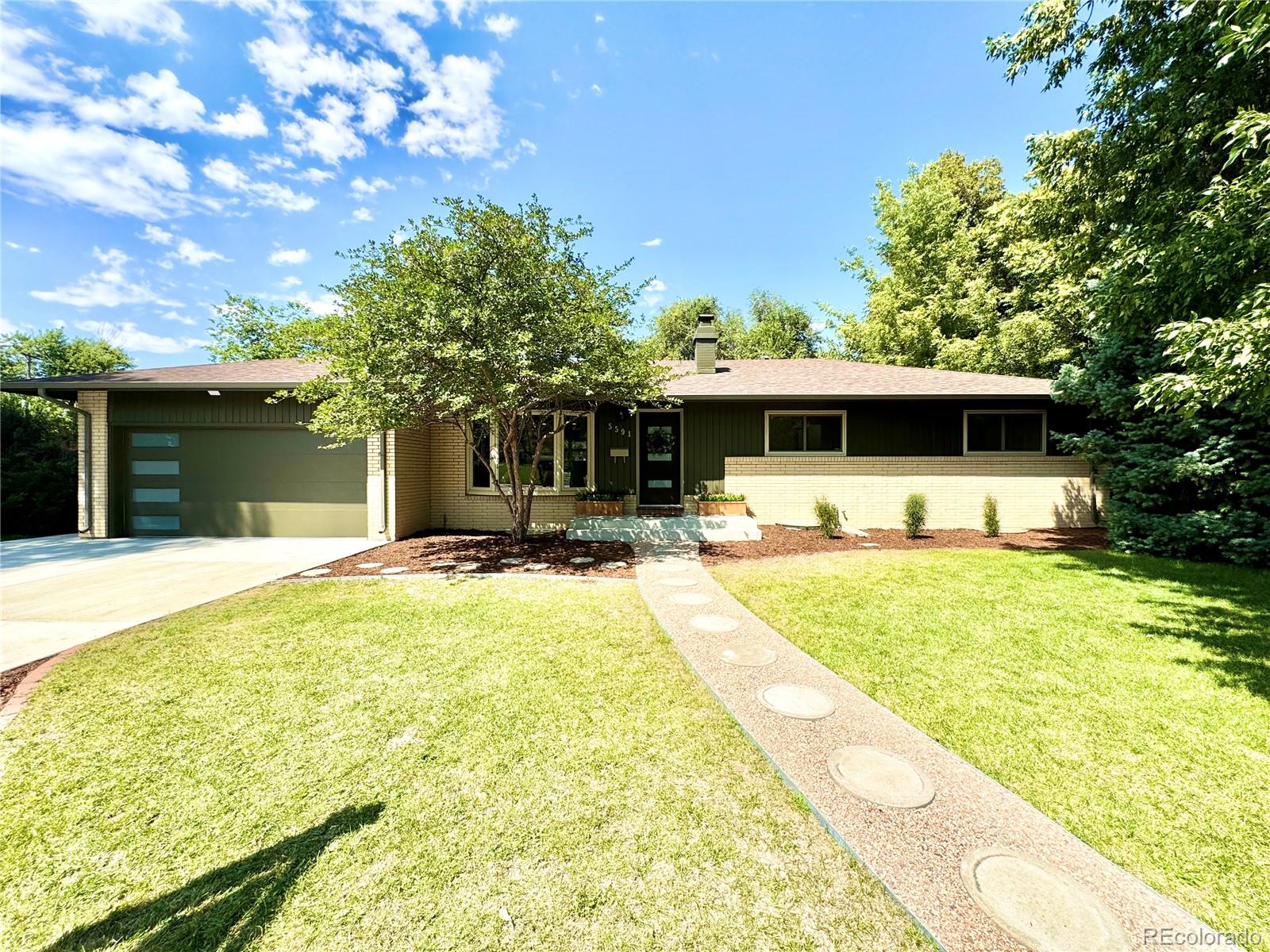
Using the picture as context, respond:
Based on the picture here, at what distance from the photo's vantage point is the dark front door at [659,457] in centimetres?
1052

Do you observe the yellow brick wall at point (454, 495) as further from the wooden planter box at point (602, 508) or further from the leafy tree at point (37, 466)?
the leafy tree at point (37, 466)

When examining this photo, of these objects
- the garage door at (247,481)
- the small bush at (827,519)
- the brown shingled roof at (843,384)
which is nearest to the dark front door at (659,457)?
the brown shingled roof at (843,384)

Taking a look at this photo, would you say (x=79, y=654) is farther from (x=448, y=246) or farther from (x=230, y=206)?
(x=230, y=206)

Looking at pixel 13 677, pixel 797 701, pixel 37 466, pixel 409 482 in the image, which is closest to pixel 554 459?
pixel 409 482

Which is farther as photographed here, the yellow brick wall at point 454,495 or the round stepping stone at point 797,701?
the yellow brick wall at point 454,495

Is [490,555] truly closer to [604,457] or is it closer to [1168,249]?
[604,457]

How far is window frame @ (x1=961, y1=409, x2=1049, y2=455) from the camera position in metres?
10.1

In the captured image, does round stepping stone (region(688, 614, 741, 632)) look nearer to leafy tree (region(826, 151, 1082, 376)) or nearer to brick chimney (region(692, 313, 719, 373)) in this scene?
brick chimney (region(692, 313, 719, 373))

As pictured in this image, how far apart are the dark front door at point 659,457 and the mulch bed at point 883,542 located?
7.50 ft

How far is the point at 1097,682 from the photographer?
341cm

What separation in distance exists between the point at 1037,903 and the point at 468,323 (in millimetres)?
6689

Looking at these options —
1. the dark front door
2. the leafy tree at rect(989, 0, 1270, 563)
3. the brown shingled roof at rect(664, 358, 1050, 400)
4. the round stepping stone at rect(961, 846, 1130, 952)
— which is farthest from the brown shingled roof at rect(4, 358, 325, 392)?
the leafy tree at rect(989, 0, 1270, 563)

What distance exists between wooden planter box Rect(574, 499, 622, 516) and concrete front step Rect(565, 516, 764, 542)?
588 millimetres

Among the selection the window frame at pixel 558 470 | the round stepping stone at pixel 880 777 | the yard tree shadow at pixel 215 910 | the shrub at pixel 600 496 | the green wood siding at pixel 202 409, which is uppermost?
the green wood siding at pixel 202 409
